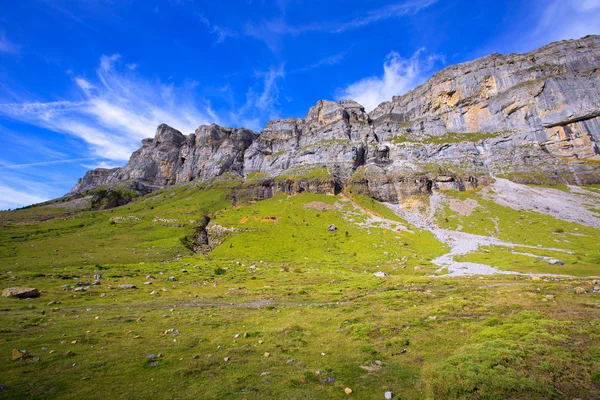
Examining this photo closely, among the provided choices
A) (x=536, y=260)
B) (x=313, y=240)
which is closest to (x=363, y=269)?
(x=313, y=240)

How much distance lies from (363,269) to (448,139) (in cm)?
12478

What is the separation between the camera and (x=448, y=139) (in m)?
141

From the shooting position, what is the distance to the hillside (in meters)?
10.5

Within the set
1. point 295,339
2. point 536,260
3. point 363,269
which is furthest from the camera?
point 363,269

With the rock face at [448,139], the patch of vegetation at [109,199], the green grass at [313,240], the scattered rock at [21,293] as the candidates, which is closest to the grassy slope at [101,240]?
Result: the green grass at [313,240]

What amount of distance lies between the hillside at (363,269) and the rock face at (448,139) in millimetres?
1089

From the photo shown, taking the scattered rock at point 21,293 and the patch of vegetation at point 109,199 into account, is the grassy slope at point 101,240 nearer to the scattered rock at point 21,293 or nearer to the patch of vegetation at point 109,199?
the scattered rock at point 21,293

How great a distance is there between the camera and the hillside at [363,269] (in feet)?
34.3

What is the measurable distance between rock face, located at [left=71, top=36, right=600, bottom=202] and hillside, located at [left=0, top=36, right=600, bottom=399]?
3.57ft

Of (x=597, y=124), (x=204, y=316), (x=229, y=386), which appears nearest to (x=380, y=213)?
(x=204, y=316)

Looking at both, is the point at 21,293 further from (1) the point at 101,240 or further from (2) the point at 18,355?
(1) the point at 101,240

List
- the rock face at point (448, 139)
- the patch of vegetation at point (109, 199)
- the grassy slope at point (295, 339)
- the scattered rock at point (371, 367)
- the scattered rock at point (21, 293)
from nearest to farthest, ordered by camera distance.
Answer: the grassy slope at point (295, 339)
the scattered rock at point (371, 367)
the scattered rock at point (21, 293)
the rock face at point (448, 139)
the patch of vegetation at point (109, 199)

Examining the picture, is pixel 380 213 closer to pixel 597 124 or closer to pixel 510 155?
pixel 510 155

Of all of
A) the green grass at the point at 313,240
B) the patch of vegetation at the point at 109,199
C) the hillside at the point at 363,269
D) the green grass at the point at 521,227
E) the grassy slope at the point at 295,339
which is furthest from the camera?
the patch of vegetation at the point at 109,199
